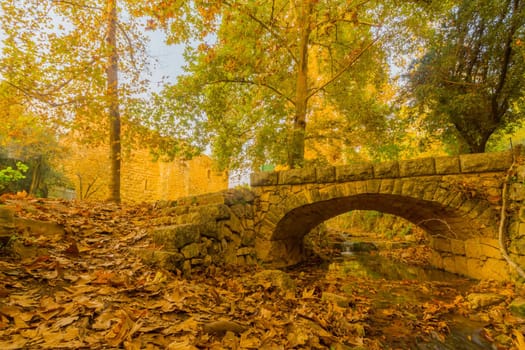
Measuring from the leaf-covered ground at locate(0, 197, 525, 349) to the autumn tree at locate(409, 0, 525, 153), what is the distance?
3338 mm

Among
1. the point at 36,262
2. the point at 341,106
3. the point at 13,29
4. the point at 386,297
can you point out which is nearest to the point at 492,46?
the point at 341,106

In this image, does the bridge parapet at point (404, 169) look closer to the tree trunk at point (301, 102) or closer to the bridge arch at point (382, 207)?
the bridge arch at point (382, 207)

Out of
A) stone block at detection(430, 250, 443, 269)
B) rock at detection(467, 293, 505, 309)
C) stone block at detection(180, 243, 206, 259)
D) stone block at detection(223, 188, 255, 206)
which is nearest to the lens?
rock at detection(467, 293, 505, 309)

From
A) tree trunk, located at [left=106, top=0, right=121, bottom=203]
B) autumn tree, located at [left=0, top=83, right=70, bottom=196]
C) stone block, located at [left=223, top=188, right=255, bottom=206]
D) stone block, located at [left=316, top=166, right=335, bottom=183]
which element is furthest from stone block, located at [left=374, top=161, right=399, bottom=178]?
autumn tree, located at [left=0, top=83, right=70, bottom=196]

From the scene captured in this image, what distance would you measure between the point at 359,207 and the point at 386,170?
1455 millimetres

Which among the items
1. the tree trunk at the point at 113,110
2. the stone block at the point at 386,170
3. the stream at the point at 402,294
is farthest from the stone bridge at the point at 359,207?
the tree trunk at the point at 113,110

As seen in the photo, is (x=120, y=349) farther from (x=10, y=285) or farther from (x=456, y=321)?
(x=456, y=321)

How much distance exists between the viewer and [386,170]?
13.6 feet

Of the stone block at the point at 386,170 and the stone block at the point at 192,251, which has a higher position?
the stone block at the point at 386,170

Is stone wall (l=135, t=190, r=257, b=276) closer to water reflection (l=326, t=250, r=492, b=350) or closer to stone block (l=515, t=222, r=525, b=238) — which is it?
water reflection (l=326, t=250, r=492, b=350)

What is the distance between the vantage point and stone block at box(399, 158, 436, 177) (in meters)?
3.98

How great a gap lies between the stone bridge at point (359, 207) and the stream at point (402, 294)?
691mm

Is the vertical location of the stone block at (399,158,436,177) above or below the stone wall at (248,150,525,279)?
above

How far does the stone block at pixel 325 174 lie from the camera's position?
442 cm
